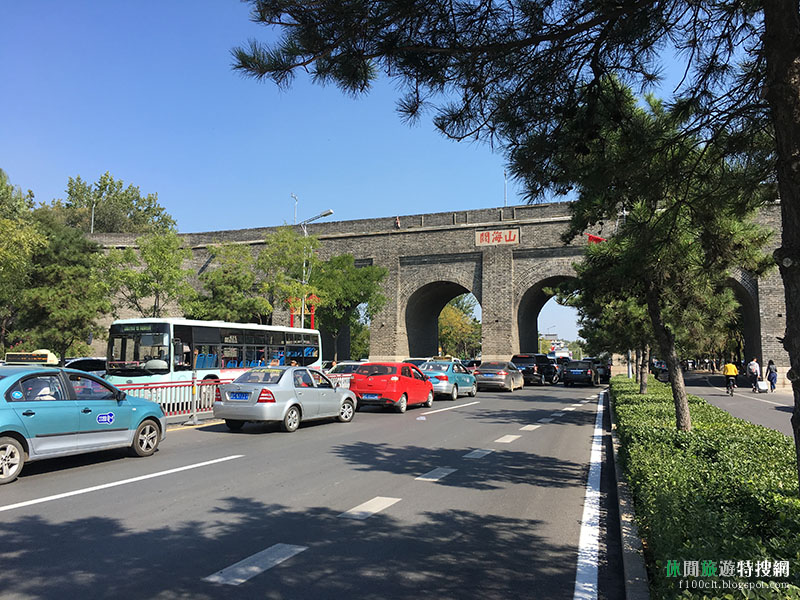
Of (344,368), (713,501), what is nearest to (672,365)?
(713,501)

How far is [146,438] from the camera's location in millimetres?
9445

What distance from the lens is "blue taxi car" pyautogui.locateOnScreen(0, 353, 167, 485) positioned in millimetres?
7336

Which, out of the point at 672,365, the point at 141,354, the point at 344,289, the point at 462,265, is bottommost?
the point at 672,365

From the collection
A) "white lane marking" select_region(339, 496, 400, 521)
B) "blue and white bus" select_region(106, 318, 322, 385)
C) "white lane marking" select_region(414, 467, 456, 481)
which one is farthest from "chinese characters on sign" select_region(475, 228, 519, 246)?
"white lane marking" select_region(339, 496, 400, 521)

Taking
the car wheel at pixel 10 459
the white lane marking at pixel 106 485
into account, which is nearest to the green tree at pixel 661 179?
the white lane marking at pixel 106 485

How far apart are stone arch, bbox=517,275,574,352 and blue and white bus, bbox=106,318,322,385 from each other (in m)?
21.3

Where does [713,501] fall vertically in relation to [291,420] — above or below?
above

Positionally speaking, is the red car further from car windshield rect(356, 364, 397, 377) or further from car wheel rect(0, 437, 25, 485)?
car wheel rect(0, 437, 25, 485)

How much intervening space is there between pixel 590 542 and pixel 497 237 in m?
34.4

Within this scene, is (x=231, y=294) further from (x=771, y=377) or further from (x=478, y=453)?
(x=771, y=377)

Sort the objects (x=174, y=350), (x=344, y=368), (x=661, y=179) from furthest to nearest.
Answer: (x=344, y=368) < (x=174, y=350) < (x=661, y=179)

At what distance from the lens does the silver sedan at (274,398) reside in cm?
1211

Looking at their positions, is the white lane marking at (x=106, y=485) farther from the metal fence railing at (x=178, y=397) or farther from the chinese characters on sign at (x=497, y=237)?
the chinese characters on sign at (x=497, y=237)

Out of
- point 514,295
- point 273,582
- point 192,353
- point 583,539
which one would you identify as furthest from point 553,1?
point 514,295
